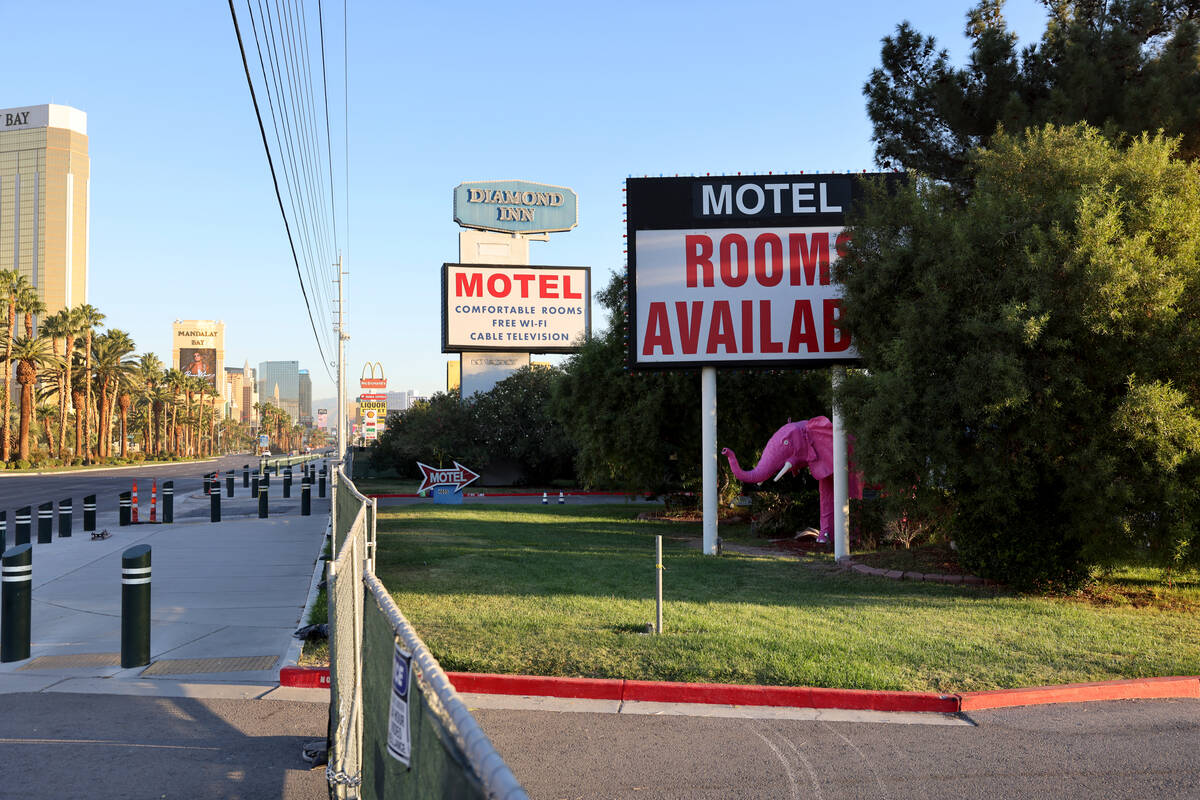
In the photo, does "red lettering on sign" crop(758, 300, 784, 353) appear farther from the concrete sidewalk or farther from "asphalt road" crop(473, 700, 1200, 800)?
"asphalt road" crop(473, 700, 1200, 800)

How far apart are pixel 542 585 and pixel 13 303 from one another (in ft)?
244

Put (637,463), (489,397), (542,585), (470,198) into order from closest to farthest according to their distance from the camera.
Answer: (542,585) → (637,463) → (489,397) → (470,198)

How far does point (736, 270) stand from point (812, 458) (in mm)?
3996

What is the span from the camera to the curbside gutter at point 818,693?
7.18m

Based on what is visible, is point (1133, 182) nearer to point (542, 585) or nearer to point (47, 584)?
point (542, 585)

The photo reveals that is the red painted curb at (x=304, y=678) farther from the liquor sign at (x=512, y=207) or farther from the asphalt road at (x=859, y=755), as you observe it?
the liquor sign at (x=512, y=207)

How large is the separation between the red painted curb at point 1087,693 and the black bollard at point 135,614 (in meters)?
7.13

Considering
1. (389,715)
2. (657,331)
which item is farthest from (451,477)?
(389,715)

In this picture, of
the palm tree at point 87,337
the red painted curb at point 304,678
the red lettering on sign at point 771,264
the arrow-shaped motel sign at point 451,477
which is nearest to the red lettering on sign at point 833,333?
the red lettering on sign at point 771,264

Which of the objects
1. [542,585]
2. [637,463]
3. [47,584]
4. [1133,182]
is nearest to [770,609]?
[542,585]

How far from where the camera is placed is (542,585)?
492 inches

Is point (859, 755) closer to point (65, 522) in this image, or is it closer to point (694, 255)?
point (694, 255)

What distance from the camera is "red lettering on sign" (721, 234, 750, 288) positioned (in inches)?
637

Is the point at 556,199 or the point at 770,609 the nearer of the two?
the point at 770,609
